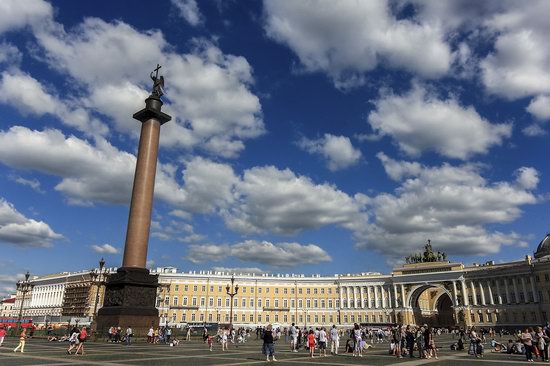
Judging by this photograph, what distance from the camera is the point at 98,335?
33375mm

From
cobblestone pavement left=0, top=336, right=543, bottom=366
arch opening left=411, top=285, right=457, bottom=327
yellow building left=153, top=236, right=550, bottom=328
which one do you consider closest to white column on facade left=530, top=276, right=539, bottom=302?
yellow building left=153, top=236, right=550, bottom=328

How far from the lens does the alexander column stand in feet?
106

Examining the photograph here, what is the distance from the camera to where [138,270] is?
1309 inches

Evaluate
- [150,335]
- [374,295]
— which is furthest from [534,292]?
[150,335]

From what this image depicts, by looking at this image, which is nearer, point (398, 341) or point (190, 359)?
point (190, 359)

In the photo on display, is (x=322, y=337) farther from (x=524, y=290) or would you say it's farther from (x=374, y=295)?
(x=374, y=295)

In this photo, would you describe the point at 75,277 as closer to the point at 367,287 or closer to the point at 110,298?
the point at 367,287

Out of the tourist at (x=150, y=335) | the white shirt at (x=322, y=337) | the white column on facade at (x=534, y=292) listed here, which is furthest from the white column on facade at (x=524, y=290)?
the tourist at (x=150, y=335)

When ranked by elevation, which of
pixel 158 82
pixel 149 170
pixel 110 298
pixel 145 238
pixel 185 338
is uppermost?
pixel 158 82

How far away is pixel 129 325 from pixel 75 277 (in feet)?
350

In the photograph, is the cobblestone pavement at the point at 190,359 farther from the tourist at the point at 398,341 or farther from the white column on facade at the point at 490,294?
the white column on facade at the point at 490,294

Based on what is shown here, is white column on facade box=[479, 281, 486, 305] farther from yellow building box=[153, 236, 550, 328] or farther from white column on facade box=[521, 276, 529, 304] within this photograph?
white column on facade box=[521, 276, 529, 304]

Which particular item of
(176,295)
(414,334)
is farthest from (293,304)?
(414,334)

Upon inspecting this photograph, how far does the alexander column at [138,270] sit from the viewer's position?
106ft
